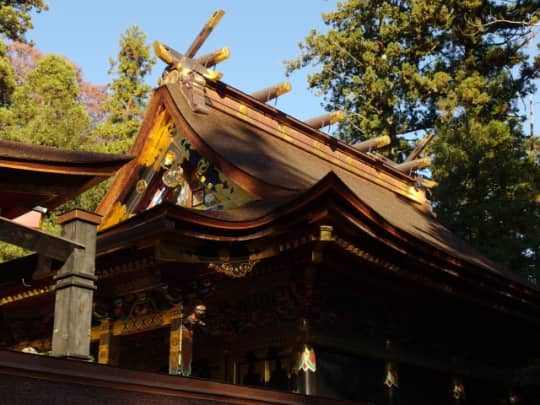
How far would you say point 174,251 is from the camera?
7379 millimetres

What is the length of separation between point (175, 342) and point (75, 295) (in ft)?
8.92

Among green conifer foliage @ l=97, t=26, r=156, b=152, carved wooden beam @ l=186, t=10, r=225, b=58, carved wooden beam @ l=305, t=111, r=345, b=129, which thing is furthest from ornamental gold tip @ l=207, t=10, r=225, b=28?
green conifer foliage @ l=97, t=26, r=156, b=152

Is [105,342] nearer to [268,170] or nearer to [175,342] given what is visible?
[175,342]

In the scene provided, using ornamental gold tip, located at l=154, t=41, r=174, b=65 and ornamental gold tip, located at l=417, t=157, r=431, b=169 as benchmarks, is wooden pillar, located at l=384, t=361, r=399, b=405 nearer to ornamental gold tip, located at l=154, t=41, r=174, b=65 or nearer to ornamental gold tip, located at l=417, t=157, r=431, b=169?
ornamental gold tip, located at l=154, t=41, r=174, b=65

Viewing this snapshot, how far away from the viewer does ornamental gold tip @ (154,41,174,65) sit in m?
10.9

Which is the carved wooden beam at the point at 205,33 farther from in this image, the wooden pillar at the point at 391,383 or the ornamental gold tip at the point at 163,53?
the wooden pillar at the point at 391,383

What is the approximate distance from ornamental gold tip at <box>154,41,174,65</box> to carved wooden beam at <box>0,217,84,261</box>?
5.91m

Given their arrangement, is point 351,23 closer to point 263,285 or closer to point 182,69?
point 182,69

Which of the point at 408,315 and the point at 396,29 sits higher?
the point at 396,29

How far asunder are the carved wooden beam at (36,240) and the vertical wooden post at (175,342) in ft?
8.82

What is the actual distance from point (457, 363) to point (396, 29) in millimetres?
18375

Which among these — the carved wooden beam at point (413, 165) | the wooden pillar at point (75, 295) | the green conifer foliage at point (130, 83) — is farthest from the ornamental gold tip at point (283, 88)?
the green conifer foliage at point (130, 83)

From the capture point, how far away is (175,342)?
26.6 feet

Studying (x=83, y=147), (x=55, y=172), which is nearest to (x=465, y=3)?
(x=83, y=147)
